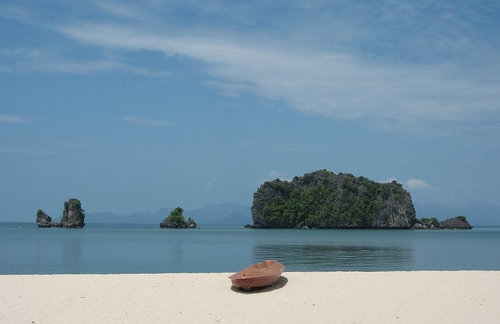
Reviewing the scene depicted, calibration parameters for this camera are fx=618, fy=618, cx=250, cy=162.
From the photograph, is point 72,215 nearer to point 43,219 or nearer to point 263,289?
point 43,219

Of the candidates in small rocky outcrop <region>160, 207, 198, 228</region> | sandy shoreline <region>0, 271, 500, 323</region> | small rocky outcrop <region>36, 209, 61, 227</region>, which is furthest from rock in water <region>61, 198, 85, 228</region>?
sandy shoreline <region>0, 271, 500, 323</region>

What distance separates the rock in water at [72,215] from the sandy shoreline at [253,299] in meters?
154

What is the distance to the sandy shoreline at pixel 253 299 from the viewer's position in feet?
60.1

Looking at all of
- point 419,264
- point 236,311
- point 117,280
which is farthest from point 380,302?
point 419,264

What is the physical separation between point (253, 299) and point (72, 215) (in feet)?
535

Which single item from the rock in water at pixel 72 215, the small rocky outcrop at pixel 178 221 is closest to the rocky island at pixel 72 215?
the rock in water at pixel 72 215

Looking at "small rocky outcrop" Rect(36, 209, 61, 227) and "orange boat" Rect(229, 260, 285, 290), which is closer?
"orange boat" Rect(229, 260, 285, 290)

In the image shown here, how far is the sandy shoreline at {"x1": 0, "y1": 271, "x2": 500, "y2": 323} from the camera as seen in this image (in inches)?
721

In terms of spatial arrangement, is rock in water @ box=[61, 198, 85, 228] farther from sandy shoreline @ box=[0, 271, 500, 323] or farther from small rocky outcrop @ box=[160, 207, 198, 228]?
sandy shoreline @ box=[0, 271, 500, 323]

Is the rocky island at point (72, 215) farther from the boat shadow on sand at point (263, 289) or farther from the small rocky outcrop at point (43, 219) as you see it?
the boat shadow on sand at point (263, 289)

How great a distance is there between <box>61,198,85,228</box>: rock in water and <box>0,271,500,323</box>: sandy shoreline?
154m

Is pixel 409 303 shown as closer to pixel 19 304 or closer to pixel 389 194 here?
pixel 19 304

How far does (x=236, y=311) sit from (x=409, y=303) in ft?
18.6

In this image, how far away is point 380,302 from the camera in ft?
65.6
